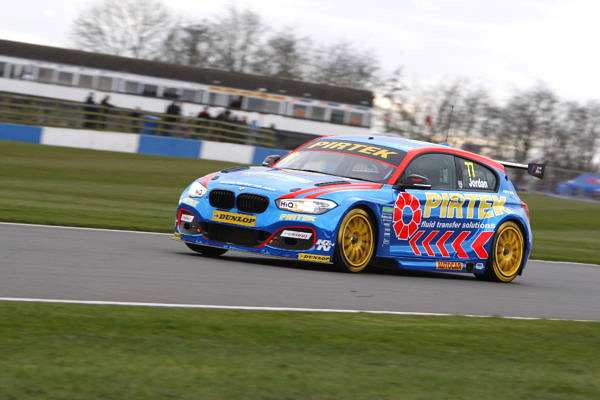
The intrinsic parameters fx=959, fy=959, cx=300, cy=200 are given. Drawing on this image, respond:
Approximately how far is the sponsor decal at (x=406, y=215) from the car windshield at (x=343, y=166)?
30cm

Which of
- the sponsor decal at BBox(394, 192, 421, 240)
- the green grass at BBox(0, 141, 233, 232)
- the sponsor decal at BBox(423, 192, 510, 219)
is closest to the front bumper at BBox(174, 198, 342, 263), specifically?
the sponsor decal at BBox(394, 192, 421, 240)

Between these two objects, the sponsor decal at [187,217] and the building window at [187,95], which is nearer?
the sponsor decal at [187,217]

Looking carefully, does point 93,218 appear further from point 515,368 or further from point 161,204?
point 515,368

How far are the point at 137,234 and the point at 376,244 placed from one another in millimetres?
3890

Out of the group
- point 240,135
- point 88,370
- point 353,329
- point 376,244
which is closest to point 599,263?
point 376,244

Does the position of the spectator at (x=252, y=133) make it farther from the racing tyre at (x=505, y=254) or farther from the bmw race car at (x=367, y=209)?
the racing tyre at (x=505, y=254)

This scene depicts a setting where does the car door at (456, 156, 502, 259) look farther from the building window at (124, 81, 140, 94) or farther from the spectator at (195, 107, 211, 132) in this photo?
the building window at (124, 81, 140, 94)

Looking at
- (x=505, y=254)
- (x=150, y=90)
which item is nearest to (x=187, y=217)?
(x=505, y=254)

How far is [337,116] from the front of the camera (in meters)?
50.1

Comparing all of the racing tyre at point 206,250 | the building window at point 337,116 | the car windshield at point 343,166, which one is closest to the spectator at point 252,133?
the building window at point 337,116

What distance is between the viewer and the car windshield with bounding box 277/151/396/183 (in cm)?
1059

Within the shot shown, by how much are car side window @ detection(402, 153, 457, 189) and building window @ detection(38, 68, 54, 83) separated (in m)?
38.8

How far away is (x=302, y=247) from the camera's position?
9602 mm

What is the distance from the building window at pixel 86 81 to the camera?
47531mm
